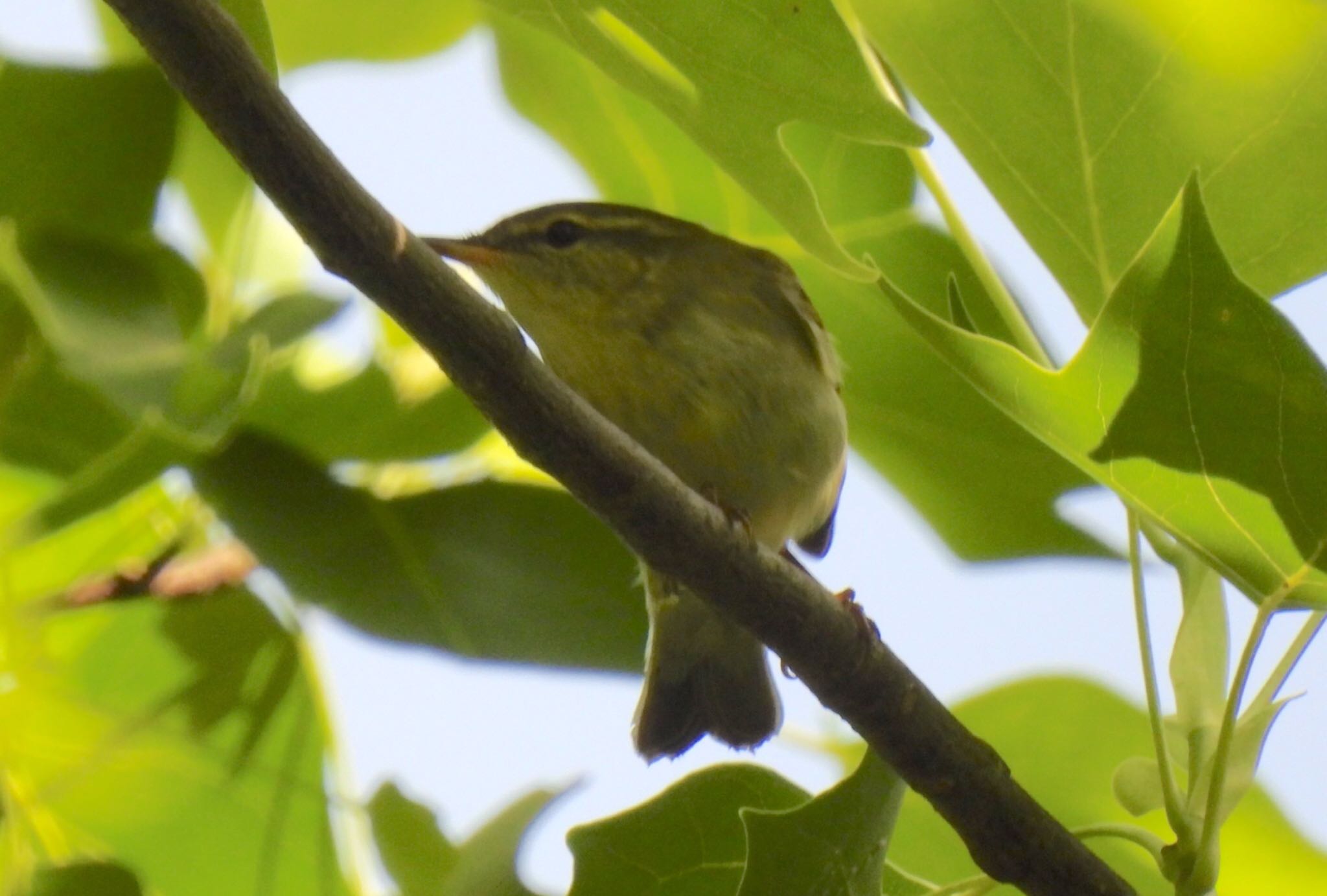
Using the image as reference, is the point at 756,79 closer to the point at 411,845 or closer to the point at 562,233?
the point at 562,233

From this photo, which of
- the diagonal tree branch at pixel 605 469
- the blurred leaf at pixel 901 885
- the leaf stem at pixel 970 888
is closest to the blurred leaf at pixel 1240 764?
the diagonal tree branch at pixel 605 469

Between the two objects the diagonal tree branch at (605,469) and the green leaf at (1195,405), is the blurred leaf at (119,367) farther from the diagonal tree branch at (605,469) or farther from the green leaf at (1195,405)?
the green leaf at (1195,405)

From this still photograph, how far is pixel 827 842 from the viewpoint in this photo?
59.1 inches

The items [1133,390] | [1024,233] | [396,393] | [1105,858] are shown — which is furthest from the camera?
[1105,858]

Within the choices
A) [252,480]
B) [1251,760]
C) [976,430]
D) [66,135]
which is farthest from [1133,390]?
[66,135]

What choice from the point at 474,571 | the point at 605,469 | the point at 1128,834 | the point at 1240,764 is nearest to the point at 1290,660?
the point at 1240,764

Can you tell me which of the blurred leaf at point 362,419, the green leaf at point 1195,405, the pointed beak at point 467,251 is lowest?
the blurred leaf at point 362,419

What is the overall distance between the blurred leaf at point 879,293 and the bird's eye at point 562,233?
99 mm

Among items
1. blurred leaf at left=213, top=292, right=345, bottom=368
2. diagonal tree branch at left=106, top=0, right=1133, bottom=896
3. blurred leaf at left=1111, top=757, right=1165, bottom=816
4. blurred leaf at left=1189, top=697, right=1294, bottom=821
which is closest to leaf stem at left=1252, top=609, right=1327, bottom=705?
blurred leaf at left=1189, top=697, right=1294, bottom=821

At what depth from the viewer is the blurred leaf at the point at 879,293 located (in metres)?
2.11

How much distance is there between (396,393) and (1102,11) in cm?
100

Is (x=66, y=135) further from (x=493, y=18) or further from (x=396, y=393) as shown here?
(x=493, y=18)

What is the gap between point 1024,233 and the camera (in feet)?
5.83

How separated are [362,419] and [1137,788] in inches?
42.1
